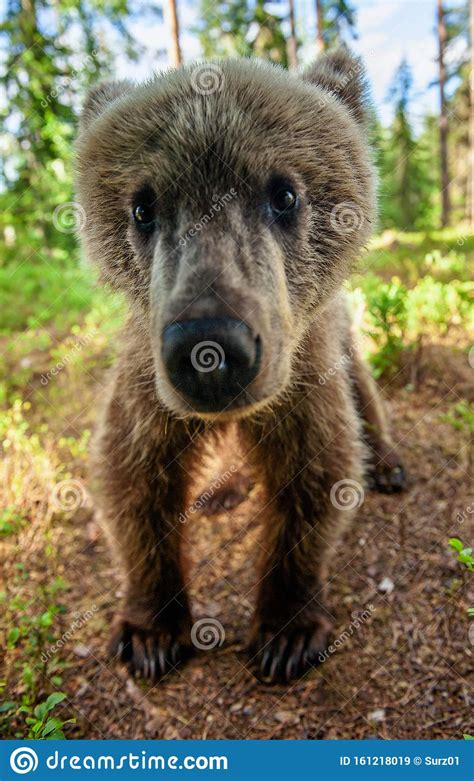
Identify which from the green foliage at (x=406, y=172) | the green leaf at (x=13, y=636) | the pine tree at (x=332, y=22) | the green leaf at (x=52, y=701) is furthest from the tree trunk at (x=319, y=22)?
the green leaf at (x=52, y=701)

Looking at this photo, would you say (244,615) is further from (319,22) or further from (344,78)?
(319,22)

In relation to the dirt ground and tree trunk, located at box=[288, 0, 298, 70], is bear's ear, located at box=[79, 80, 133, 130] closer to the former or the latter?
the dirt ground

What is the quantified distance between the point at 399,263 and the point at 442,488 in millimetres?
8091

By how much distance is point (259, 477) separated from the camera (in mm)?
2943

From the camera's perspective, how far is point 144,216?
7.38 ft

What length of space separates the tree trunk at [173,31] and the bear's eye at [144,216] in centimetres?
566

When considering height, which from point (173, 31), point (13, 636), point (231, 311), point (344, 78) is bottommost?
point (13, 636)

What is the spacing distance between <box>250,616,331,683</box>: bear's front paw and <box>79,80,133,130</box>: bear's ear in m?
2.89

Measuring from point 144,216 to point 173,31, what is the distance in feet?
19.8

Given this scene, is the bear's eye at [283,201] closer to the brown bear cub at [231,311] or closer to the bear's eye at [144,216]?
the brown bear cub at [231,311]

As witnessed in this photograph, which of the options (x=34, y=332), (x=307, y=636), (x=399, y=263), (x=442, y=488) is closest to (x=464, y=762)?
(x=307, y=636)

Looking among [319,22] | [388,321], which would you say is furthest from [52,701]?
[319,22]

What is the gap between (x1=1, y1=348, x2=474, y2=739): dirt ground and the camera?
2.52m

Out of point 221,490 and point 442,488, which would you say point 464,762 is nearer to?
point 442,488
